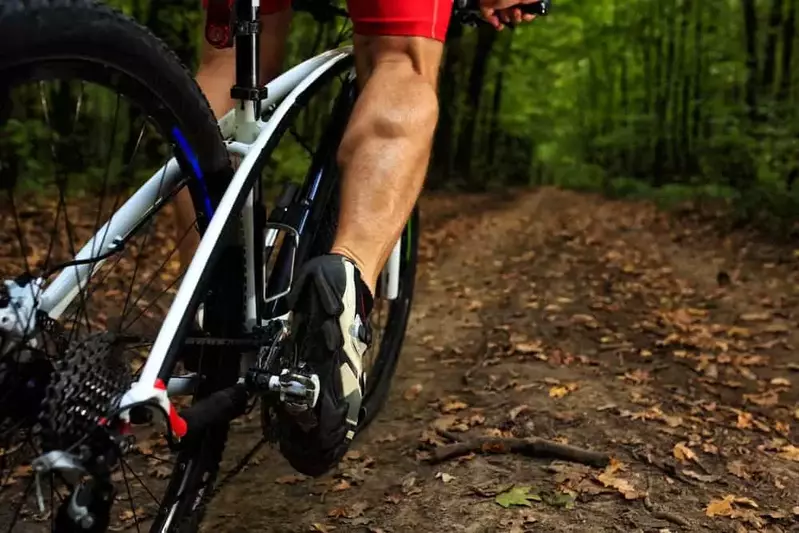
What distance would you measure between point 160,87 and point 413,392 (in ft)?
6.54

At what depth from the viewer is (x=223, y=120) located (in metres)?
1.73

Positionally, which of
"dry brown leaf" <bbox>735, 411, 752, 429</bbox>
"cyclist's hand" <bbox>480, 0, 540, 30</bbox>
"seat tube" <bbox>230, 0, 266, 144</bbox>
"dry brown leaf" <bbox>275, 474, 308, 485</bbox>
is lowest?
"dry brown leaf" <bbox>275, 474, 308, 485</bbox>

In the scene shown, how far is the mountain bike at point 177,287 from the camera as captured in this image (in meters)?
1.17

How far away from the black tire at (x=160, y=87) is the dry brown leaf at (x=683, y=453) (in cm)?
148

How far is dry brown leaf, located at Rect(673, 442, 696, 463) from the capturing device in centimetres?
251

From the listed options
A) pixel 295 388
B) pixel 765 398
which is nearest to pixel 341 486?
pixel 295 388

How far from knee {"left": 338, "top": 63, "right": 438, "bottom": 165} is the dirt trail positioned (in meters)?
1.06

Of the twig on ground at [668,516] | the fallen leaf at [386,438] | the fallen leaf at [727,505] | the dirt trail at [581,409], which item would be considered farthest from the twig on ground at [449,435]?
the fallen leaf at [727,505]

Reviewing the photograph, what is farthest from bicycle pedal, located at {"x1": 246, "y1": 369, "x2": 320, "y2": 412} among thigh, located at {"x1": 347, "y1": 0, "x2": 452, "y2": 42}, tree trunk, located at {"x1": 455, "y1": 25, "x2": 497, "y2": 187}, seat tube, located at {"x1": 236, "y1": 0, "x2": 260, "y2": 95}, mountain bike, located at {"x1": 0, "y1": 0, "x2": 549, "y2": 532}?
tree trunk, located at {"x1": 455, "y1": 25, "x2": 497, "y2": 187}

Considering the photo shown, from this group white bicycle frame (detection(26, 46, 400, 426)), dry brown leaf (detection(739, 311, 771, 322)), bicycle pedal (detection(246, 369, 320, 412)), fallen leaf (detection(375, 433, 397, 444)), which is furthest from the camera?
dry brown leaf (detection(739, 311, 771, 322))

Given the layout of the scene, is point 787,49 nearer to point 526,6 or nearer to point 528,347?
point 528,347

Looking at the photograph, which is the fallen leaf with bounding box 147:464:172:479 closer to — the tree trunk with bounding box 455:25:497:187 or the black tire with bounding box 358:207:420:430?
the black tire with bounding box 358:207:420:430

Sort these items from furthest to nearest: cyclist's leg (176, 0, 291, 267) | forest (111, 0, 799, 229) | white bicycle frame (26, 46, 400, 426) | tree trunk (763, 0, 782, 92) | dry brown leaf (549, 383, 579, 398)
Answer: tree trunk (763, 0, 782, 92) → forest (111, 0, 799, 229) → dry brown leaf (549, 383, 579, 398) → cyclist's leg (176, 0, 291, 267) → white bicycle frame (26, 46, 400, 426)

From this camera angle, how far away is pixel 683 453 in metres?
2.54
